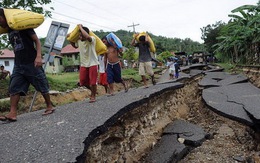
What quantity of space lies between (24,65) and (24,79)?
0.21 m

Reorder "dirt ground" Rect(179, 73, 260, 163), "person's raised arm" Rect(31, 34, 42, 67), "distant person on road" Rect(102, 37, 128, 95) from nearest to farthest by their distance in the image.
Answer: "person's raised arm" Rect(31, 34, 42, 67)
"dirt ground" Rect(179, 73, 260, 163)
"distant person on road" Rect(102, 37, 128, 95)

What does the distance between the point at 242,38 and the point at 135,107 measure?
1146 cm

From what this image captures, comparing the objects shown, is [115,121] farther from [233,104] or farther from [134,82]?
[134,82]

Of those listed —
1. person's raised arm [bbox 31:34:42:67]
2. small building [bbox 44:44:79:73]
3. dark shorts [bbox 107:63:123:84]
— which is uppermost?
person's raised arm [bbox 31:34:42:67]

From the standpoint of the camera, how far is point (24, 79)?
4.16 metres

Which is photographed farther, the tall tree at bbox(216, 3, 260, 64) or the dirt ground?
the tall tree at bbox(216, 3, 260, 64)

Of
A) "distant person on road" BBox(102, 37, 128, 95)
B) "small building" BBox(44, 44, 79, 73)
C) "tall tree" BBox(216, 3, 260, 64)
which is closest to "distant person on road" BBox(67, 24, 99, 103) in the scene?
"distant person on road" BBox(102, 37, 128, 95)

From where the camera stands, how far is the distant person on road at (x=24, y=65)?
13.3 feet

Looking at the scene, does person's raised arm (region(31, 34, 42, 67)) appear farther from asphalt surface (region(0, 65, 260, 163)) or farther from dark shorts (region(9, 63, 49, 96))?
asphalt surface (region(0, 65, 260, 163))

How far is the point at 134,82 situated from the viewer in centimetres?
1608

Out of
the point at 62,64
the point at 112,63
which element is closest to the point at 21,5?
the point at 112,63

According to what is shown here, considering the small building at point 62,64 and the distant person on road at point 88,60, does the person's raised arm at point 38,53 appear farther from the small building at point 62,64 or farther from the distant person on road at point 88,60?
the small building at point 62,64

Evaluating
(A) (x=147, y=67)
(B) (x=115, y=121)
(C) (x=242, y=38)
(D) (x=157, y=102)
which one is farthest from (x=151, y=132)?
(C) (x=242, y=38)

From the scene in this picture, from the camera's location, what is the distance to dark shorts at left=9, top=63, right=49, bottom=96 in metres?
4.07
